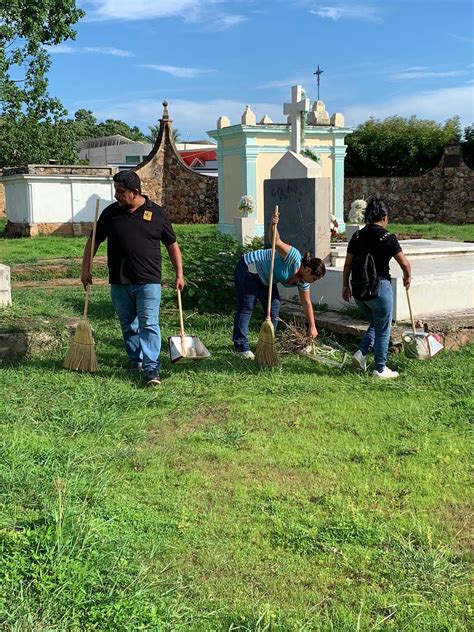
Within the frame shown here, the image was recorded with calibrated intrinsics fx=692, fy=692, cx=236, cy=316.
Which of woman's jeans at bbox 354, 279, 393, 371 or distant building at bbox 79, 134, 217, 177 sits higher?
distant building at bbox 79, 134, 217, 177

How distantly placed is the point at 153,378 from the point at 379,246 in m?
2.04

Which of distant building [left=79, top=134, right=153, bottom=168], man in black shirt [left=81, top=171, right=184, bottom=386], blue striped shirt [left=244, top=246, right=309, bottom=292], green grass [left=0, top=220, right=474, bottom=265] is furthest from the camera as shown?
distant building [left=79, top=134, right=153, bottom=168]

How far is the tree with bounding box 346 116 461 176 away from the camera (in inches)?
1088

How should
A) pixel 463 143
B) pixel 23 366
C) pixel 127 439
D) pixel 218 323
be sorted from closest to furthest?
pixel 127 439 < pixel 23 366 < pixel 218 323 < pixel 463 143

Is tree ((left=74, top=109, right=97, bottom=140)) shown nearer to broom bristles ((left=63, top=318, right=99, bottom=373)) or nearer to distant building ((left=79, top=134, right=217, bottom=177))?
distant building ((left=79, top=134, right=217, bottom=177))

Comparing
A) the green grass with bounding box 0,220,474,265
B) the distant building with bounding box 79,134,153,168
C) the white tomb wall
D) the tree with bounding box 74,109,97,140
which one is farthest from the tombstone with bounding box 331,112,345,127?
the tree with bounding box 74,109,97,140

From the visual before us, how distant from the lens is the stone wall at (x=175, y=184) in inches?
1056

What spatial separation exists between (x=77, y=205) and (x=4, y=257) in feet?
26.2

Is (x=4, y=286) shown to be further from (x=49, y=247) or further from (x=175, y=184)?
(x=175, y=184)

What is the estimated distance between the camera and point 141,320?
213 inches

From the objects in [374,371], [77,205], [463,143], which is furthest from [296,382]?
[463,143]

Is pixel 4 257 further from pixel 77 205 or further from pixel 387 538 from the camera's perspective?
pixel 387 538

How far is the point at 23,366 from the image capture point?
5668 millimetres

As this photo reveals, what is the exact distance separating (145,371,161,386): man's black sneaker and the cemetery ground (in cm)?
8
